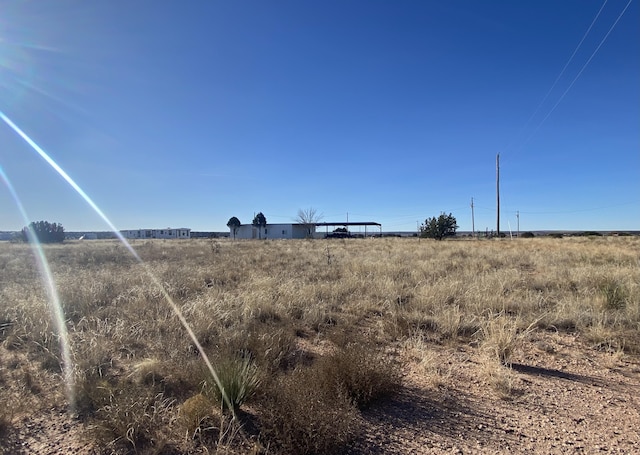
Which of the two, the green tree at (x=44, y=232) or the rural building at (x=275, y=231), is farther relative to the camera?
the rural building at (x=275, y=231)

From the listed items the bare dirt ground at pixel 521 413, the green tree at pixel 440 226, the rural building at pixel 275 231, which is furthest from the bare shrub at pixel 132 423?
the rural building at pixel 275 231

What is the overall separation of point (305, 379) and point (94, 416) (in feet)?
6.12

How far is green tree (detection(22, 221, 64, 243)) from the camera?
46594 mm

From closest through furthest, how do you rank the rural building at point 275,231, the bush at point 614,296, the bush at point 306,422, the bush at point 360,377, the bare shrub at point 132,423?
the bush at point 306,422 → the bare shrub at point 132,423 → the bush at point 360,377 → the bush at point 614,296 → the rural building at point 275,231

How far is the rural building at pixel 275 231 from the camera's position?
2997 inches

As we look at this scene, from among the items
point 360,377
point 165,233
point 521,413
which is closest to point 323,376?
point 360,377

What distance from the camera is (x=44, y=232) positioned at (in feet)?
156

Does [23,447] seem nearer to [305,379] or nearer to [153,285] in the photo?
[305,379]

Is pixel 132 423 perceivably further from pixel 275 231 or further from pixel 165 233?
pixel 165 233

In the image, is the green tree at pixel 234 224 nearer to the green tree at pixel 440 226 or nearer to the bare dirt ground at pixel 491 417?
the green tree at pixel 440 226

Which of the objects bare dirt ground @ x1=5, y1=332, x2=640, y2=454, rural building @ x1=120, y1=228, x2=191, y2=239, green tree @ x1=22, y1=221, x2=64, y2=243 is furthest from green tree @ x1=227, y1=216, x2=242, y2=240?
bare dirt ground @ x1=5, y1=332, x2=640, y2=454

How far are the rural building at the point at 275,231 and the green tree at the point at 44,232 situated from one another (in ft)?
119

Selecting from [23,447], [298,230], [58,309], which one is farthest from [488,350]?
[298,230]

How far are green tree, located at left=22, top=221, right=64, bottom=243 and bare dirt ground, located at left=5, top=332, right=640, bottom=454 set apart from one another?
5359cm
